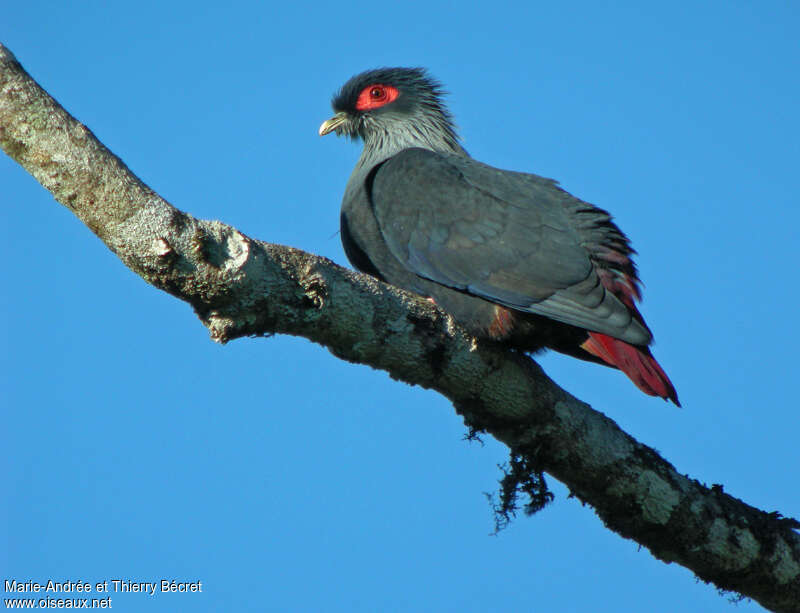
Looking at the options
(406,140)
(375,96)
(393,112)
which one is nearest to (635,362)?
(406,140)

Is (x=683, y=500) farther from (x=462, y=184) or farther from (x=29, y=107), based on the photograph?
(x=29, y=107)

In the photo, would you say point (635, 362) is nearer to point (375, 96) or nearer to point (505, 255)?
point (505, 255)

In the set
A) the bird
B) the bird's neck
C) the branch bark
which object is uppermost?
the bird's neck

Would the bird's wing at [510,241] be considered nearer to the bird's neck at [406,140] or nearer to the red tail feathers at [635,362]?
Result: the red tail feathers at [635,362]

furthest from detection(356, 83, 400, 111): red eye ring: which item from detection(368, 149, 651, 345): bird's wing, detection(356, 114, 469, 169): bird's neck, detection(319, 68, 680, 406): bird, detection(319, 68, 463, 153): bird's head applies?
detection(368, 149, 651, 345): bird's wing

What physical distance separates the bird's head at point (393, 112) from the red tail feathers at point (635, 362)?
233cm

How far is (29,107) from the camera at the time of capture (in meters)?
3.03

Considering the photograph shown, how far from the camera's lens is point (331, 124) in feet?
21.7

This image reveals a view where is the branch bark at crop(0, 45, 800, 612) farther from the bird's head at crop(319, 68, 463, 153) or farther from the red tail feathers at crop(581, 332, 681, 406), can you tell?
the bird's head at crop(319, 68, 463, 153)

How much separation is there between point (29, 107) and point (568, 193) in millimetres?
3063

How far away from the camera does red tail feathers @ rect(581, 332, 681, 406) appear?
4.15 m

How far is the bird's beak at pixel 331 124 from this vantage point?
6.59 m

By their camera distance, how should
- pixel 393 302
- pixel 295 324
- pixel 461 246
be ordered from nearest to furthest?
pixel 295 324, pixel 393 302, pixel 461 246

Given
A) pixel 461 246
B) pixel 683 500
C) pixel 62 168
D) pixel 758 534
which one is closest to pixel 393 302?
pixel 461 246
